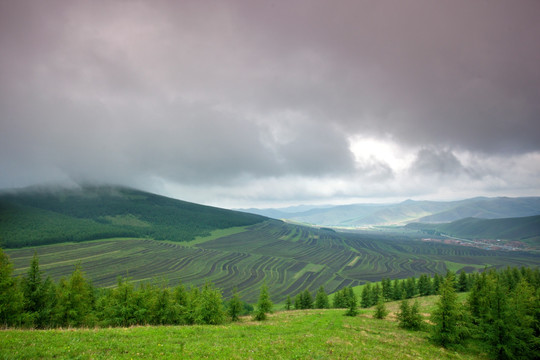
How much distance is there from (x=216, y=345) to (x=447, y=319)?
93.2 ft

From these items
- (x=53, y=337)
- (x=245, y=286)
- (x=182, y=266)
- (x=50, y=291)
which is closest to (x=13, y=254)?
(x=182, y=266)

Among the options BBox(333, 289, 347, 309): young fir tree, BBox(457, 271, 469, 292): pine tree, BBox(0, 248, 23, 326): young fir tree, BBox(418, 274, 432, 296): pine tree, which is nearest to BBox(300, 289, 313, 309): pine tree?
BBox(333, 289, 347, 309): young fir tree

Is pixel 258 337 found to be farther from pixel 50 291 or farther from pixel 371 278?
pixel 371 278

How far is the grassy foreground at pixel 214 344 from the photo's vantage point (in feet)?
56.3

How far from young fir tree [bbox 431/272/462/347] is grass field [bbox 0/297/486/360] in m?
1.31

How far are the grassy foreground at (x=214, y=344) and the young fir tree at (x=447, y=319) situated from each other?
1.56 meters

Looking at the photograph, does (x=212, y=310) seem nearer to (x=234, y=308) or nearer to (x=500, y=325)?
(x=234, y=308)

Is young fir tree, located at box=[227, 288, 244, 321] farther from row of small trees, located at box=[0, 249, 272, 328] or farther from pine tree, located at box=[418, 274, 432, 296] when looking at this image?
pine tree, located at box=[418, 274, 432, 296]

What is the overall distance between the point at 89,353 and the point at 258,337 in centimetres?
1556

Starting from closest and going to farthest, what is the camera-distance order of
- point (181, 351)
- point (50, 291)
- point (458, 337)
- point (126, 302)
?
point (181, 351), point (458, 337), point (126, 302), point (50, 291)

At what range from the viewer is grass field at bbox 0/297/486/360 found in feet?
56.4

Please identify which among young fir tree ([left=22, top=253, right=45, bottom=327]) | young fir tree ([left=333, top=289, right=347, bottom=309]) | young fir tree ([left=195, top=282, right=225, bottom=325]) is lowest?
young fir tree ([left=333, top=289, right=347, bottom=309])

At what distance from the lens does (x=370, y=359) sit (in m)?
20.6

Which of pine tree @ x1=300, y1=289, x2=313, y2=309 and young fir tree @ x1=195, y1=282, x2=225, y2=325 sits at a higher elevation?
young fir tree @ x1=195, y1=282, x2=225, y2=325
